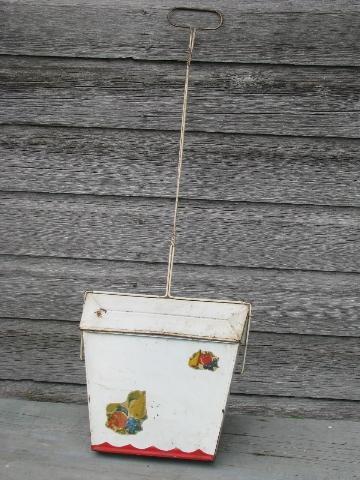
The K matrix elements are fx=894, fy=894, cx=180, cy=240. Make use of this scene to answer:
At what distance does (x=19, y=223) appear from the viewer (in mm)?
2002

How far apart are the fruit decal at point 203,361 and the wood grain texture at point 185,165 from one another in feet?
1.39

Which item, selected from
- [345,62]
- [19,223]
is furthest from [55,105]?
[345,62]

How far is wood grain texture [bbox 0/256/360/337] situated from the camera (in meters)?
1.99

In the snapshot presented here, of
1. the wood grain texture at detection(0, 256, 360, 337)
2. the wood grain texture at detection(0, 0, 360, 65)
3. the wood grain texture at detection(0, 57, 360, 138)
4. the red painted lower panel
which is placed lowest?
the red painted lower panel

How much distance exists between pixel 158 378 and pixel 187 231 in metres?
0.40

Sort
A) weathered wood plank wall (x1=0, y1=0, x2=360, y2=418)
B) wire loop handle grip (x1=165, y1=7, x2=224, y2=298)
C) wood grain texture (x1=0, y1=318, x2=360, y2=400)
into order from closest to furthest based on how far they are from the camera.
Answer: wire loop handle grip (x1=165, y1=7, x2=224, y2=298)
weathered wood plank wall (x1=0, y1=0, x2=360, y2=418)
wood grain texture (x1=0, y1=318, x2=360, y2=400)

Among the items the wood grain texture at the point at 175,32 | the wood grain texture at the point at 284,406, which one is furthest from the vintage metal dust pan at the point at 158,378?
the wood grain texture at the point at 175,32

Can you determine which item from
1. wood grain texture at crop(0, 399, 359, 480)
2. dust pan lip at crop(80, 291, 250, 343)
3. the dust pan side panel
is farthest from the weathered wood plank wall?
the dust pan side panel

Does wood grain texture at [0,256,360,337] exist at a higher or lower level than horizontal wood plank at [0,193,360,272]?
lower

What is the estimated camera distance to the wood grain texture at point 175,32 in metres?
1.88

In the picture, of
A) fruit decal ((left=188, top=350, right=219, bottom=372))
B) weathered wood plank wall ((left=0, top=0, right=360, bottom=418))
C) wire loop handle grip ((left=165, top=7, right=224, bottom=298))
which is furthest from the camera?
weathered wood plank wall ((left=0, top=0, right=360, bottom=418))

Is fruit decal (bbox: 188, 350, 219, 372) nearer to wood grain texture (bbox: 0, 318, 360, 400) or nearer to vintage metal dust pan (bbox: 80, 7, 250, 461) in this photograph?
vintage metal dust pan (bbox: 80, 7, 250, 461)

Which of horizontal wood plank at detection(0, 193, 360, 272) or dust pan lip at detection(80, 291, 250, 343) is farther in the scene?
horizontal wood plank at detection(0, 193, 360, 272)

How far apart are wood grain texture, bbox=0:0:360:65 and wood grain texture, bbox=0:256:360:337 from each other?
46 cm
